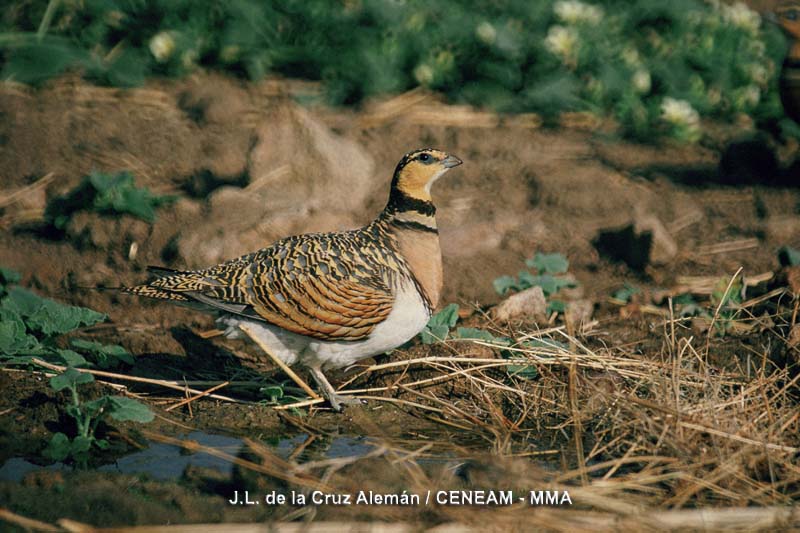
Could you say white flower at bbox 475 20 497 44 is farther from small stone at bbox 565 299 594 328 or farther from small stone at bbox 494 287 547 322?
small stone at bbox 494 287 547 322

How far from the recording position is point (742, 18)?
9070 millimetres

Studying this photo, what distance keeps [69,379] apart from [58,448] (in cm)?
27

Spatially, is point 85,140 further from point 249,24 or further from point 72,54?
point 72,54

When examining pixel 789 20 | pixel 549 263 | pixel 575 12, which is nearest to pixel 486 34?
pixel 575 12

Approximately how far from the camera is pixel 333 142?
6.68 metres

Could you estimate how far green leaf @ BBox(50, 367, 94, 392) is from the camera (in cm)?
388

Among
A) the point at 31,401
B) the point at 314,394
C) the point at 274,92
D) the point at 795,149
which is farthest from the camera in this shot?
the point at 274,92

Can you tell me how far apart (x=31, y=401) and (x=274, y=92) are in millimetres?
4533

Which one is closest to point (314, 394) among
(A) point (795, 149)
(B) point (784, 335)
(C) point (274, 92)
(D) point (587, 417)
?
(D) point (587, 417)

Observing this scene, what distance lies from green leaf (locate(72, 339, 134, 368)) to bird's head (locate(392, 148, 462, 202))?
4.97 ft

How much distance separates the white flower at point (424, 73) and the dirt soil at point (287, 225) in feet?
1.07

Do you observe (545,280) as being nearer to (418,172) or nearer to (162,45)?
(418,172)

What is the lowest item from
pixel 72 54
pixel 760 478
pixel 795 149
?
pixel 795 149

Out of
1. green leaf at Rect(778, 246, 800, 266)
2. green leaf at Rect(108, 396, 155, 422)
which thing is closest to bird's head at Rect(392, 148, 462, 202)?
green leaf at Rect(108, 396, 155, 422)
